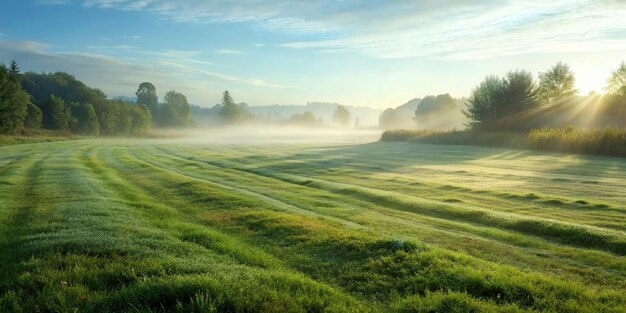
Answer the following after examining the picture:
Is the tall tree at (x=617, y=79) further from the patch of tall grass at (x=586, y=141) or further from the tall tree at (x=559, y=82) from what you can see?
the patch of tall grass at (x=586, y=141)

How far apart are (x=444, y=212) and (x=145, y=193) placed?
1613 centimetres

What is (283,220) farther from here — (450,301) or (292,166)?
(292,166)

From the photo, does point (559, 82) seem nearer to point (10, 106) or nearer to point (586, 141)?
point (586, 141)

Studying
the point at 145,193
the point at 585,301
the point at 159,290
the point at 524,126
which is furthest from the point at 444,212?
the point at 524,126

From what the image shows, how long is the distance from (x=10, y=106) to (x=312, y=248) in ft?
302

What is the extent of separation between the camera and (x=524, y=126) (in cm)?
7275

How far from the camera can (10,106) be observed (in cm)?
8106

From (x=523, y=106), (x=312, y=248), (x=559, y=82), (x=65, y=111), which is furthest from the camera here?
(x=65, y=111)

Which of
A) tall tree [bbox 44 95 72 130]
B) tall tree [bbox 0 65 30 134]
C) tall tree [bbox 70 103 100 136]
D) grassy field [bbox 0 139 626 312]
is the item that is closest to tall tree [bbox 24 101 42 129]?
tall tree [bbox 44 95 72 130]

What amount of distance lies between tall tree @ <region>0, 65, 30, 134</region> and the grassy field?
6728 cm

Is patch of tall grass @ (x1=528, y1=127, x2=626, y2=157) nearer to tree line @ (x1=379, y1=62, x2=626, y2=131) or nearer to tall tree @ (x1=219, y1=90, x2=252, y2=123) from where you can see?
tree line @ (x1=379, y1=62, x2=626, y2=131)

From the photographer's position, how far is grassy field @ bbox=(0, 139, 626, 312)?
752 centimetres

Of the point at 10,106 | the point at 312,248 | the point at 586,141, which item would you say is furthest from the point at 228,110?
the point at 312,248

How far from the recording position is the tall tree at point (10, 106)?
259ft
